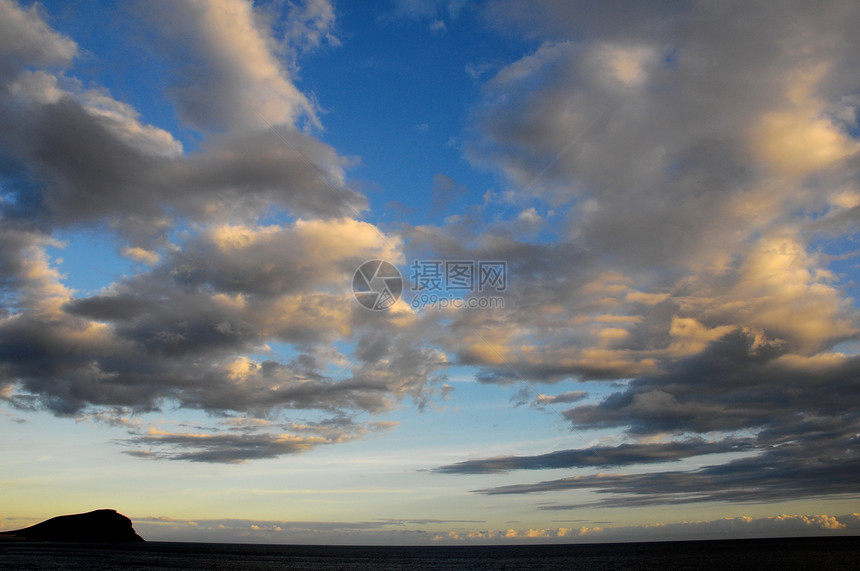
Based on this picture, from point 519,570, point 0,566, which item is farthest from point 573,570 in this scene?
point 0,566

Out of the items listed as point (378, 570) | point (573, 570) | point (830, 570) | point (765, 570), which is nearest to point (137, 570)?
point (378, 570)

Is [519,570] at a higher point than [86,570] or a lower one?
lower

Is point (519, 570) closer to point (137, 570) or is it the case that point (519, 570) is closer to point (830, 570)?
point (830, 570)

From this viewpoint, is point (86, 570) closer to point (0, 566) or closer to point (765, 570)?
point (0, 566)

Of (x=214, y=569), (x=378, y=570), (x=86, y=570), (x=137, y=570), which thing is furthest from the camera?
(x=378, y=570)

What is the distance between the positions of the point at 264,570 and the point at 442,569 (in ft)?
186

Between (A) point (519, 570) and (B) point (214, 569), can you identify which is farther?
(A) point (519, 570)

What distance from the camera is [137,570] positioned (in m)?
142

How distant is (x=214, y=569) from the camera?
157 meters

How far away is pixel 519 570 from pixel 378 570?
4508 cm

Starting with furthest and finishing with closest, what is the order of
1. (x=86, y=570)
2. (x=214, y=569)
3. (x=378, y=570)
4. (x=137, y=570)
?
(x=378, y=570), (x=214, y=569), (x=137, y=570), (x=86, y=570)

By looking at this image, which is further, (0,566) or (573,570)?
(573,570)

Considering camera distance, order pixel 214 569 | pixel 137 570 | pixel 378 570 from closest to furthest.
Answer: pixel 137 570, pixel 214 569, pixel 378 570

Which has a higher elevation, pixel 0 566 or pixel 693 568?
pixel 0 566
